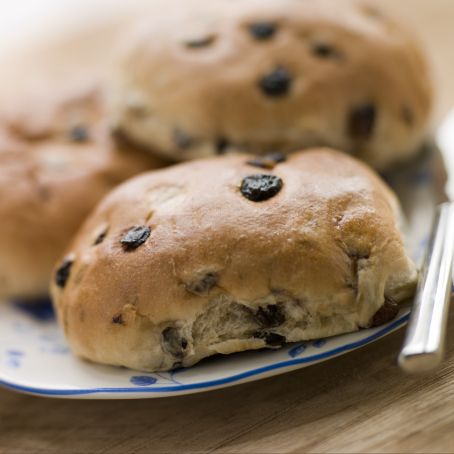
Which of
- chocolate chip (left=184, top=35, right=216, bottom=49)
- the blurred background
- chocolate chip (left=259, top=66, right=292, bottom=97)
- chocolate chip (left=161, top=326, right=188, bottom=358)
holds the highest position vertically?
the blurred background

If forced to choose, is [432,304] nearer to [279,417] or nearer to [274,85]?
[279,417]

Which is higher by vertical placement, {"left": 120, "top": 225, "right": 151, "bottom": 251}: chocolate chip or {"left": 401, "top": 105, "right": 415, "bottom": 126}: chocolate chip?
{"left": 401, "top": 105, "right": 415, "bottom": 126}: chocolate chip

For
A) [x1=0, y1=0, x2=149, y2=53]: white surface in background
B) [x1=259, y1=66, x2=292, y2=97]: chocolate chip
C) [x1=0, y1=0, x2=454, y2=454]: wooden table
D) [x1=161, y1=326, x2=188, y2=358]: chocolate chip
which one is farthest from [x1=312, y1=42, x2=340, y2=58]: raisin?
[x1=0, y1=0, x2=149, y2=53]: white surface in background

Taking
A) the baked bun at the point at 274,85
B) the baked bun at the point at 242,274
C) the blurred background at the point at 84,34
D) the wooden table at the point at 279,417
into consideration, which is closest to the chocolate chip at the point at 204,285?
the baked bun at the point at 242,274

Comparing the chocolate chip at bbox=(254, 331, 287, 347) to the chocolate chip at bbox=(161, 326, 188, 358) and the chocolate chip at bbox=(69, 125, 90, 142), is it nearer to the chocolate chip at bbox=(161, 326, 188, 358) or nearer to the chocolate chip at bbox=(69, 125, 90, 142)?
the chocolate chip at bbox=(161, 326, 188, 358)

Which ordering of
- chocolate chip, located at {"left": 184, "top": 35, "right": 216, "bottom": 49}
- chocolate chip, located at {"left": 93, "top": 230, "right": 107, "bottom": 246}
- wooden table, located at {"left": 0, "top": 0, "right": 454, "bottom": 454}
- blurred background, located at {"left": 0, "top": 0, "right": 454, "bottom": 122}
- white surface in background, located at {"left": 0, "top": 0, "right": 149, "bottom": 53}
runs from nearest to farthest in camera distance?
wooden table, located at {"left": 0, "top": 0, "right": 454, "bottom": 454}
chocolate chip, located at {"left": 93, "top": 230, "right": 107, "bottom": 246}
chocolate chip, located at {"left": 184, "top": 35, "right": 216, "bottom": 49}
blurred background, located at {"left": 0, "top": 0, "right": 454, "bottom": 122}
white surface in background, located at {"left": 0, "top": 0, "right": 149, "bottom": 53}

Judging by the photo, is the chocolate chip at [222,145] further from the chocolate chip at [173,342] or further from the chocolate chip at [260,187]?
the chocolate chip at [173,342]

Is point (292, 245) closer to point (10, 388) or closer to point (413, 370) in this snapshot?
point (413, 370)

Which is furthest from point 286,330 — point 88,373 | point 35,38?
point 35,38
